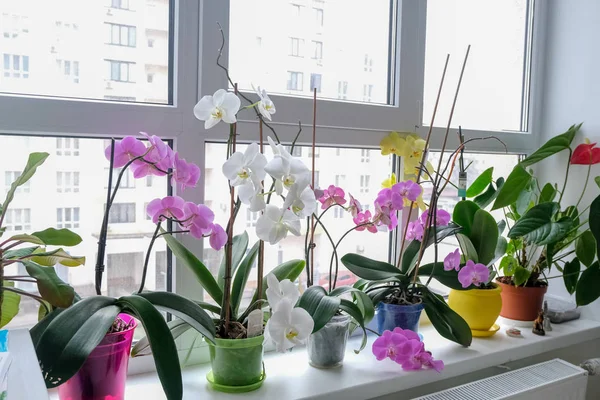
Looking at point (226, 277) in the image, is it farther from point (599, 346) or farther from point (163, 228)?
point (599, 346)

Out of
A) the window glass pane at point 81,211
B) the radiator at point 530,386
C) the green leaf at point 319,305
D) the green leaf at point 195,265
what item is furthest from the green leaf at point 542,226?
the window glass pane at point 81,211

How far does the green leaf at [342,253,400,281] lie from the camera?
1.37 m

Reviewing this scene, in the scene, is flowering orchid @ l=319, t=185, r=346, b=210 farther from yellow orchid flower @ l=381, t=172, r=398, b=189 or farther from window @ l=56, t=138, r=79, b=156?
window @ l=56, t=138, r=79, b=156

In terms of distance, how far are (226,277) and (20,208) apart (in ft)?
1.55

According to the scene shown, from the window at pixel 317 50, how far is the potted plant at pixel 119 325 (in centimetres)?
64

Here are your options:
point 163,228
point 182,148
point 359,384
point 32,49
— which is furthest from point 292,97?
point 359,384

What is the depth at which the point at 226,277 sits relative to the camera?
1114mm

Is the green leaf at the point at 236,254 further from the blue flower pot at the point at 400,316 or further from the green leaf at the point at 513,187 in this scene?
the green leaf at the point at 513,187

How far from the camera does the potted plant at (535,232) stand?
1.50 m

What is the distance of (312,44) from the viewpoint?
4.93ft

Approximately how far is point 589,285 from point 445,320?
1.69 ft

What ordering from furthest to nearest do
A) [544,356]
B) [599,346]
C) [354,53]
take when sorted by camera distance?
1. [599,346]
2. [544,356]
3. [354,53]

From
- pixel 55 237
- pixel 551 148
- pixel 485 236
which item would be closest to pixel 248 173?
pixel 55 237

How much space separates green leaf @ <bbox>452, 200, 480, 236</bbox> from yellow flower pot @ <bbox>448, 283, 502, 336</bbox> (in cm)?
18
